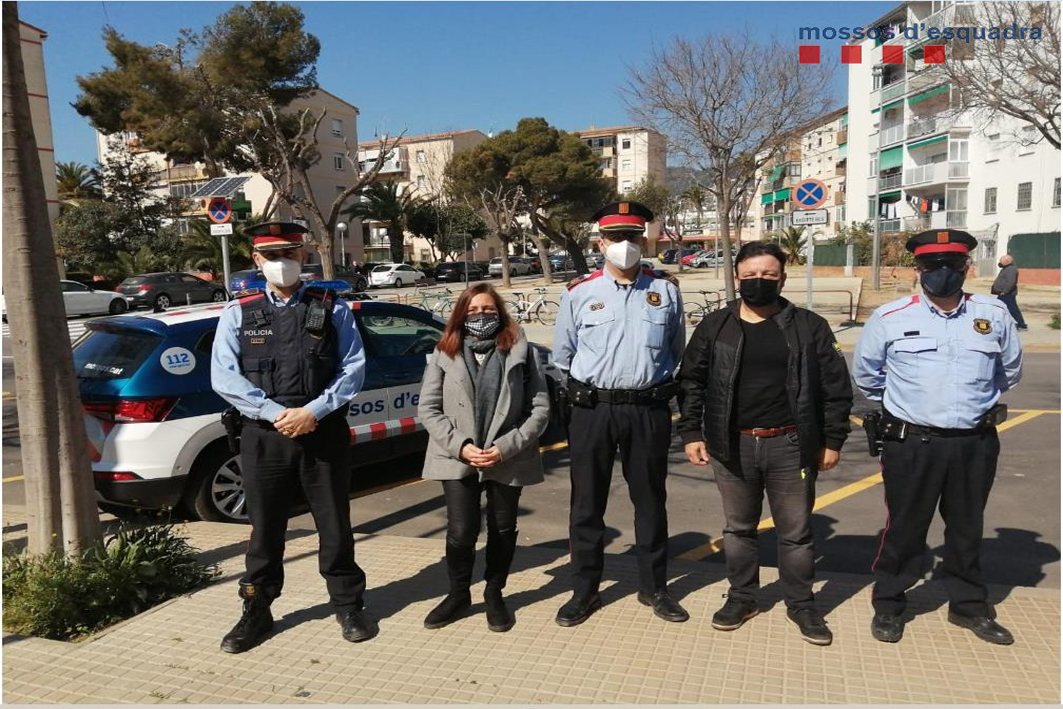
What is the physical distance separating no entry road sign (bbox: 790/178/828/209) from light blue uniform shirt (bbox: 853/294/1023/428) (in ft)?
38.9

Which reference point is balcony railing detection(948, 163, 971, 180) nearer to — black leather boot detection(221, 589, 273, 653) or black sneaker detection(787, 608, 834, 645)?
black sneaker detection(787, 608, 834, 645)

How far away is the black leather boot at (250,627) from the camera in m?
3.53

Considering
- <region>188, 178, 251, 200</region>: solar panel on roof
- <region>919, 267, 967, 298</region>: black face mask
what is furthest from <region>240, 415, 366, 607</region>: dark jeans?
<region>188, 178, 251, 200</region>: solar panel on roof

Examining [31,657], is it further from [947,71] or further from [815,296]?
[815,296]

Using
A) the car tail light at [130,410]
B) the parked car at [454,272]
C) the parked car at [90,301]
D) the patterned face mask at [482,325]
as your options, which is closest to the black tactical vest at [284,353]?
the patterned face mask at [482,325]

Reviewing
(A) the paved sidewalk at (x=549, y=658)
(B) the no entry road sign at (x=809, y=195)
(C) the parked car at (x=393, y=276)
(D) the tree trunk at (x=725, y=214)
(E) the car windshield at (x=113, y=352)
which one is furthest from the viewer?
(C) the parked car at (x=393, y=276)

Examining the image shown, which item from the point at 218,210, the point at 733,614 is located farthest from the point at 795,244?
the point at 733,614

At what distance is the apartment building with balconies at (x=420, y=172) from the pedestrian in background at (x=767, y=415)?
2190 inches

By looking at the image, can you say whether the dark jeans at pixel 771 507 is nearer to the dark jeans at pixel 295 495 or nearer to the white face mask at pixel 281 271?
the dark jeans at pixel 295 495

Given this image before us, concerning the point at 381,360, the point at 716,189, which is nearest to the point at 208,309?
the point at 381,360

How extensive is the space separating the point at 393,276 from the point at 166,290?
1662 centimetres

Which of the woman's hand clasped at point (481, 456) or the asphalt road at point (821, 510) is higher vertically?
the woman's hand clasped at point (481, 456)

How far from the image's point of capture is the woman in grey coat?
3.72 metres

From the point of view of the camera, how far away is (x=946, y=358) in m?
3.54
